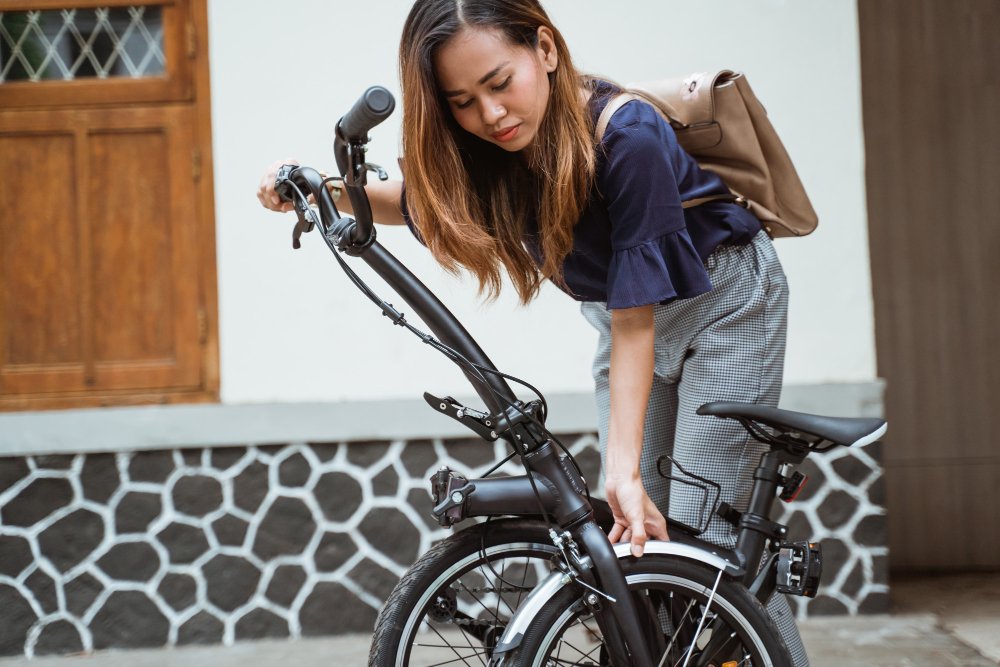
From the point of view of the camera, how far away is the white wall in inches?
137

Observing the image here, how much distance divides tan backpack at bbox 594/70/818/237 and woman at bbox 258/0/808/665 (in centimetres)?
8

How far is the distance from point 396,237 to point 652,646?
214 cm

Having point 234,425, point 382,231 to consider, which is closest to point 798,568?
point 382,231

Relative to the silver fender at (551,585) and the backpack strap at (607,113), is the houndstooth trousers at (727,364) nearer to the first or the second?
the silver fender at (551,585)

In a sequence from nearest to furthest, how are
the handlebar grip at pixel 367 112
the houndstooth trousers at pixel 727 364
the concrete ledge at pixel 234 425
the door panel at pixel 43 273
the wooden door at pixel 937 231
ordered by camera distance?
the handlebar grip at pixel 367 112
the houndstooth trousers at pixel 727 364
the concrete ledge at pixel 234 425
the door panel at pixel 43 273
the wooden door at pixel 937 231

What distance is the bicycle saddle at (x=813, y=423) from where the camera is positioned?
1739 millimetres

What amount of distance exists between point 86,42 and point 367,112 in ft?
8.86

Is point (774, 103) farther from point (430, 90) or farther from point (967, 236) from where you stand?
point (430, 90)

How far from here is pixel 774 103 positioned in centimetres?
347

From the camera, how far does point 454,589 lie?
1.69 metres

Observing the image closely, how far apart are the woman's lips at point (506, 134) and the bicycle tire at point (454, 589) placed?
68 cm

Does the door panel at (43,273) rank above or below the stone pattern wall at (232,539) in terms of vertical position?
above

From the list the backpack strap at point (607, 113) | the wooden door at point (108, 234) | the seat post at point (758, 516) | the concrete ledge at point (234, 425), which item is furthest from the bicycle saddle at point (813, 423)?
the wooden door at point (108, 234)

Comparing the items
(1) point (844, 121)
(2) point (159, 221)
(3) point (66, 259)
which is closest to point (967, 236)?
(1) point (844, 121)
